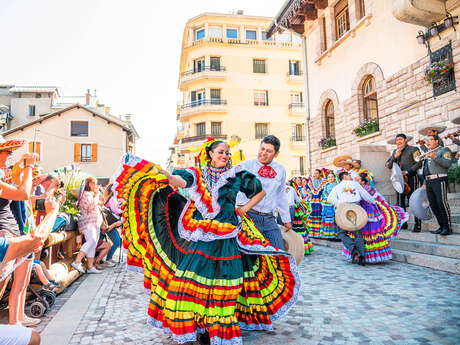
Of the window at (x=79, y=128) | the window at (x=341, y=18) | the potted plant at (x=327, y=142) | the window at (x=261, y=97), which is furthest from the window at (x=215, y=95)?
the window at (x=341, y=18)

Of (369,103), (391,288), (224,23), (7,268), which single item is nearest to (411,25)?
(369,103)

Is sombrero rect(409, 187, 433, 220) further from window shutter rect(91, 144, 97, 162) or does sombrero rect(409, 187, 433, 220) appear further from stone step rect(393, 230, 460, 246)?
window shutter rect(91, 144, 97, 162)

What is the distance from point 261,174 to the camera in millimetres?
4461

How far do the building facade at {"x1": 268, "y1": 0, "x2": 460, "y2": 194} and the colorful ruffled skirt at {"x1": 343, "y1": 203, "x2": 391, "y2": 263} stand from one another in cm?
390

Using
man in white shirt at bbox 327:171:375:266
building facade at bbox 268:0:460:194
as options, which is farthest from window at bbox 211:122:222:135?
man in white shirt at bbox 327:171:375:266

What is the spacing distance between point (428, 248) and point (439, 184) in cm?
125

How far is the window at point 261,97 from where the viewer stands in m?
34.5

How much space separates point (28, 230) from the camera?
12.7 feet

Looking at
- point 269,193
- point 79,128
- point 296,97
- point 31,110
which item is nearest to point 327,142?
point 269,193

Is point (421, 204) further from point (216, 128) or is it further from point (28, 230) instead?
point (216, 128)

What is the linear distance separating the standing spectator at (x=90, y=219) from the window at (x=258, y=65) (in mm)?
30108

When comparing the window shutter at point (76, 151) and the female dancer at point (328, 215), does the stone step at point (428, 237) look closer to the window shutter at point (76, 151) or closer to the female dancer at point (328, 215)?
the female dancer at point (328, 215)

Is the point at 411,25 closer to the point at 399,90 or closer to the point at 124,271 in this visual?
the point at 399,90

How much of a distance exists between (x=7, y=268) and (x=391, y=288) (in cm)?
481
